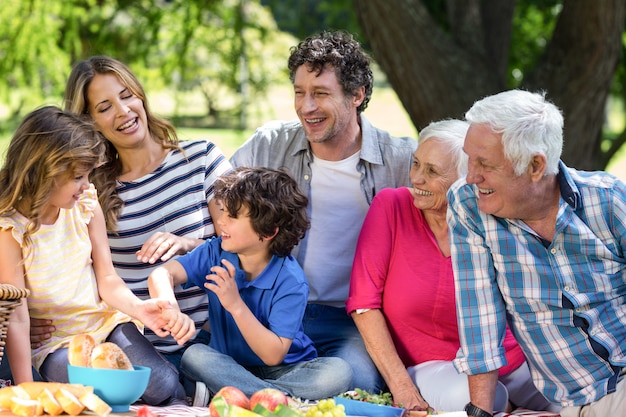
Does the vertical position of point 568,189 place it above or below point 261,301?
above

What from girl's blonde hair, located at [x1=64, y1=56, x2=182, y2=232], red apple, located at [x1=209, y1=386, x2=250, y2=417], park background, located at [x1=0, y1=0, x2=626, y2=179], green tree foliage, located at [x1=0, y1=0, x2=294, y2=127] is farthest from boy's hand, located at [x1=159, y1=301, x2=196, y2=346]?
green tree foliage, located at [x1=0, y1=0, x2=294, y2=127]

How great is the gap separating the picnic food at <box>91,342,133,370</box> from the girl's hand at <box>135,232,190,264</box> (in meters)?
0.79

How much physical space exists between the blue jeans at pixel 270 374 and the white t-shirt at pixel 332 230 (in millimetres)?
449

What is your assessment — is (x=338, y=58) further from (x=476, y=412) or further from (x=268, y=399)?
(x=268, y=399)

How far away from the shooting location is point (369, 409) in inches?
110

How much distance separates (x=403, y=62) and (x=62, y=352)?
2.95 meters

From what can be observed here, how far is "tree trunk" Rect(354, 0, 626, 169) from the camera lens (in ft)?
17.4

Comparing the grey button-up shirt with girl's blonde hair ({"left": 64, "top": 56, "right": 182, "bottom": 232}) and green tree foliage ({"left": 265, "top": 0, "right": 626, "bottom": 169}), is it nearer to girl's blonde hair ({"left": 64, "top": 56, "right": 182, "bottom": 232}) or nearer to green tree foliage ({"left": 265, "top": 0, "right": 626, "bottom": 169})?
girl's blonde hair ({"left": 64, "top": 56, "right": 182, "bottom": 232})

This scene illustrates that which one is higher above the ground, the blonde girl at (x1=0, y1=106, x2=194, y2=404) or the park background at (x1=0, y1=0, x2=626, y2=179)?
the park background at (x1=0, y1=0, x2=626, y2=179)

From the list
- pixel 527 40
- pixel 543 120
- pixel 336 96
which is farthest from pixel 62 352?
pixel 527 40

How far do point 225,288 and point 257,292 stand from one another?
279mm

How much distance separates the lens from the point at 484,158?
295cm

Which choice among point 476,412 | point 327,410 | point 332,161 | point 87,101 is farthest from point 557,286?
point 87,101

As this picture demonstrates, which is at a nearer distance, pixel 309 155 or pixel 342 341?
pixel 342 341
